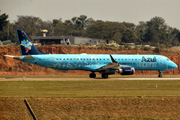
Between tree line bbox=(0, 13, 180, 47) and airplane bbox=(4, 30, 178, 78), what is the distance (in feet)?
140

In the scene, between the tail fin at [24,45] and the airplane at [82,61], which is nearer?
the airplane at [82,61]

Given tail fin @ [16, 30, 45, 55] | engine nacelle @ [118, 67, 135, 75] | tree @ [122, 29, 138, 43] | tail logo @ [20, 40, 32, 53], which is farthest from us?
tree @ [122, 29, 138, 43]

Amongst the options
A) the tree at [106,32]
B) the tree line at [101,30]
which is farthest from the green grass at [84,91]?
the tree at [106,32]

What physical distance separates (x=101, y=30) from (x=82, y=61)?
5830 cm

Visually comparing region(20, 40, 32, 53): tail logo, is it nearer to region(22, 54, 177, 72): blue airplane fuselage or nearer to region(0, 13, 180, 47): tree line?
→ region(22, 54, 177, 72): blue airplane fuselage

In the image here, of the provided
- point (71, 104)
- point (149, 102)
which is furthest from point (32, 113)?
point (149, 102)

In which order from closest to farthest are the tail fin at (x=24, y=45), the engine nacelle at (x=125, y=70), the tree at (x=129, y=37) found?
the engine nacelle at (x=125, y=70), the tail fin at (x=24, y=45), the tree at (x=129, y=37)

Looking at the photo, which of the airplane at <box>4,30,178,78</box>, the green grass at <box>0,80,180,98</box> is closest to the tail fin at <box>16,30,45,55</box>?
the airplane at <box>4,30,178,78</box>

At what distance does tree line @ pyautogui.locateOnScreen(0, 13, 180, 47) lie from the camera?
321 feet

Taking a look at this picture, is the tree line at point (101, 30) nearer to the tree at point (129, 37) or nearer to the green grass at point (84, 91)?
the tree at point (129, 37)

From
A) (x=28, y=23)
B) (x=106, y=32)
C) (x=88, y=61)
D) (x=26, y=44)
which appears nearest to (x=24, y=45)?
(x=26, y=44)

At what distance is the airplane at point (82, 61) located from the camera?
39375 mm

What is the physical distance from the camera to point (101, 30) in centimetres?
9788

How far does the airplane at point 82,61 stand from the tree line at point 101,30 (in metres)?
42.6
